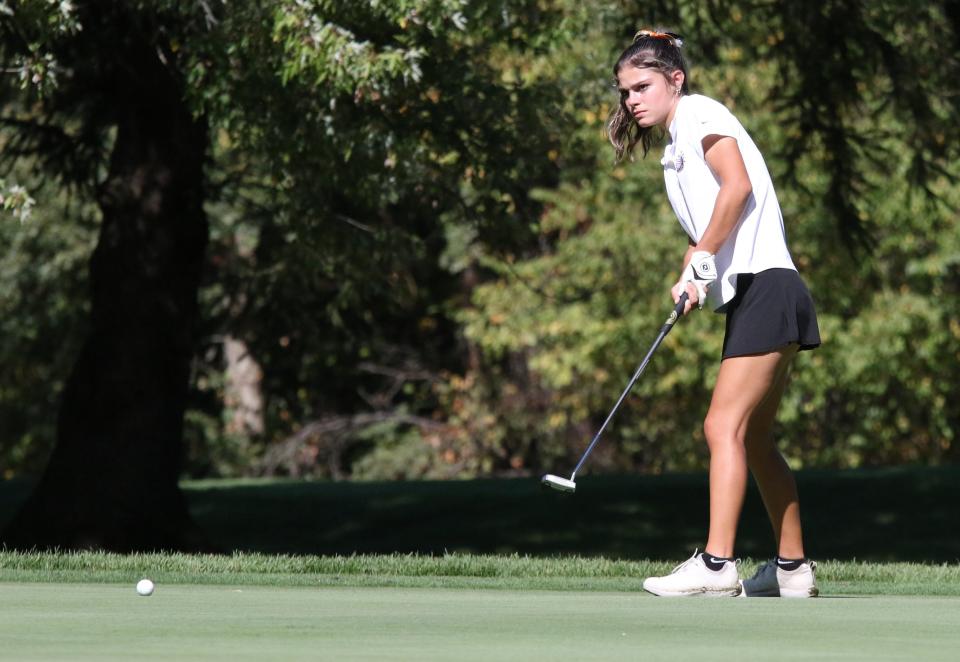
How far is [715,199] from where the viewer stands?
22.2ft

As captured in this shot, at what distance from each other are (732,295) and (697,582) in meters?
1.06

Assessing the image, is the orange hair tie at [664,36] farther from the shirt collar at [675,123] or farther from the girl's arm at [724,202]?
the girl's arm at [724,202]

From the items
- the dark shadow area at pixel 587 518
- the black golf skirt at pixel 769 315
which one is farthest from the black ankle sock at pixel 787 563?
the dark shadow area at pixel 587 518

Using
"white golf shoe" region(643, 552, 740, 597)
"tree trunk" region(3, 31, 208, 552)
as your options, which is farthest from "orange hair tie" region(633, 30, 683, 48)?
"tree trunk" region(3, 31, 208, 552)

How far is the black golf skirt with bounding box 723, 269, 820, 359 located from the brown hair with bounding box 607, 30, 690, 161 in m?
0.74

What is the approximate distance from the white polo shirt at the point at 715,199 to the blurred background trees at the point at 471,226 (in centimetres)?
381

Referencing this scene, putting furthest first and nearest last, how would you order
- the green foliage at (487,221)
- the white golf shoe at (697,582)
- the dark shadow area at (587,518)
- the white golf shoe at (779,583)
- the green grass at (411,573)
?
the dark shadow area at (587,518)
the green foliage at (487,221)
the green grass at (411,573)
the white golf shoe at (779,583)
the white golf shoe at (697,582)

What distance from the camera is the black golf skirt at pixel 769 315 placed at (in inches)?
264

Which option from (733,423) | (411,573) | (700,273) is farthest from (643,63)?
(411,573)

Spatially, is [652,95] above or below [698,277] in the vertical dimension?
above

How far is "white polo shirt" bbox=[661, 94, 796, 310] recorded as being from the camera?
677 centimetres

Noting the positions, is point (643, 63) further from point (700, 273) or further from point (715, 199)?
point (700, 273)

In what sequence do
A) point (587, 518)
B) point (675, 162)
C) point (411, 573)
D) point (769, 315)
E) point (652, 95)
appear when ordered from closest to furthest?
point (769, 315), point (675, 162), point (652, 95), point (411, 573), point (587, 518)

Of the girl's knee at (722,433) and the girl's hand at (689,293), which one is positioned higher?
the girl's hand at (689,293)
